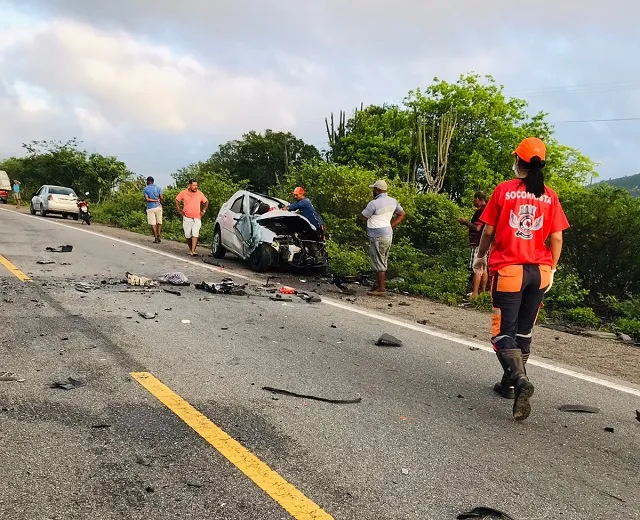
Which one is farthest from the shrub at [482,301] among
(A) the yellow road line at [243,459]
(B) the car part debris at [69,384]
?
(B) the car part debris at [69,384]

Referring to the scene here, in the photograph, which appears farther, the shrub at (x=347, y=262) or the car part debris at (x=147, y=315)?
the shrub at (x=347, y=262)

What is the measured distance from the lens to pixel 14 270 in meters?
9.56

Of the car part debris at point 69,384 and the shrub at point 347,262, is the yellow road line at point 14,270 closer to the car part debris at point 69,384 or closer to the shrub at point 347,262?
the car part debris at point 69,384

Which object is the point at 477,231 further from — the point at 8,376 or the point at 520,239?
the point at 8,376

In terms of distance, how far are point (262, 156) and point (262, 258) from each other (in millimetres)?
46426

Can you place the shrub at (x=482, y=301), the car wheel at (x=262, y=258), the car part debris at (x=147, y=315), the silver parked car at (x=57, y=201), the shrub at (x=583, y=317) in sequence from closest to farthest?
1. the car part debris at (x=147, y=315)
2. the shrub at (x=583, y=317)
3. the shrub at (x=482, y=301)
4. the car wheel at (x=262, y=258)
5. the silver parked car at (x=57, y=201)

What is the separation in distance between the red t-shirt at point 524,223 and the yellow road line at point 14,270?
23.3 feet

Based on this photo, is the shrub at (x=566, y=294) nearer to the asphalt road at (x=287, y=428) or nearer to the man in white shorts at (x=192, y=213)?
the asphalt road at (x=287, y=428)

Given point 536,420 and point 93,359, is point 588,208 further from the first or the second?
point 93,359

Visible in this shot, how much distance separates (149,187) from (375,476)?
1533cm

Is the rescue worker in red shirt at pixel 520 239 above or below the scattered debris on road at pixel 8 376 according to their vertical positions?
above

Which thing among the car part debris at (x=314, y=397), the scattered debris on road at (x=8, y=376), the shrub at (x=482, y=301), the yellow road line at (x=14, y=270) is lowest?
the scattered debris on road at (x=8, y=376)

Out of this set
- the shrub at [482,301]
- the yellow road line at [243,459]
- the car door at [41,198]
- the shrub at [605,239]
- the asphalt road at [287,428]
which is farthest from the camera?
the car door at [41,198]

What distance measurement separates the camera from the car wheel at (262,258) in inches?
467
